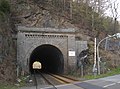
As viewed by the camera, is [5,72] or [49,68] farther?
[49,68]

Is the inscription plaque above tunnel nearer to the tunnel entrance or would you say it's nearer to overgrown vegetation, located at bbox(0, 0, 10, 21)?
the tunnel entrance

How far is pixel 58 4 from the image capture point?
50.4 meters

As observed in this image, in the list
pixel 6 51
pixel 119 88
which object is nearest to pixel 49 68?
pixel 6 51

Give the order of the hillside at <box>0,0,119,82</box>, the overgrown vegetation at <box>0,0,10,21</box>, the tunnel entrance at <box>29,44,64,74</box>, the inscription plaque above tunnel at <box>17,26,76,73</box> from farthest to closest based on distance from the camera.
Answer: the tunnel entrance at <box>29,44,64,74</box>, the inscription plaque above tunnel at <box>17,26,76,73</box>, the overgrown vegetation at <box>0,0,10,21</box>, the hillside at <box>0,0,119,82</box>

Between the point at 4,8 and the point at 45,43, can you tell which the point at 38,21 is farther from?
the point at 4,8

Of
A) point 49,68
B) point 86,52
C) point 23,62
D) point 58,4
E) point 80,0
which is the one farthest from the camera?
point 49,68

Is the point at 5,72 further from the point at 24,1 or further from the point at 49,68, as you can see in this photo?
the point at 49,68

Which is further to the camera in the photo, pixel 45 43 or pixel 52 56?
pixel 52 56

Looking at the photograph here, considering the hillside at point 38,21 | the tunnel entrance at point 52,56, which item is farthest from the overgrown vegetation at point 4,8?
the tunnel entrance at point 52,56

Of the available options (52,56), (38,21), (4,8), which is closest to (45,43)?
(38,21)

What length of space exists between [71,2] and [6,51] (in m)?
21.1

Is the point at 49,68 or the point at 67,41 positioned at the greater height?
the point at 67,41

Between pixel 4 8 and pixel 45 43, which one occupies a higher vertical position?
pixel 4 8

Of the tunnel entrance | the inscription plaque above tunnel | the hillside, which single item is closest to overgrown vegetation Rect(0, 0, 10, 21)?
the hillside
